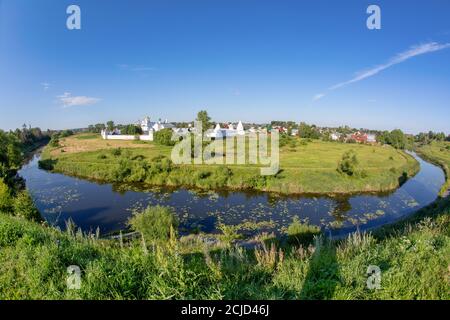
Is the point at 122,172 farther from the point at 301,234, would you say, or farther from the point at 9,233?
the point at 9,233

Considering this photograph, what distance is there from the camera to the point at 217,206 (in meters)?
20.8

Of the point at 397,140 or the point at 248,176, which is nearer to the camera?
the point at 248,176

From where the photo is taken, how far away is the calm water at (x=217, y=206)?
17.6m

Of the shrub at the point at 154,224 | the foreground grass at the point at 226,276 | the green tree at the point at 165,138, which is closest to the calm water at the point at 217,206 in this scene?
the shrub at the point at 154,224

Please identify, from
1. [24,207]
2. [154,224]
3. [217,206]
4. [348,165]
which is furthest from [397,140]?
[24,207]

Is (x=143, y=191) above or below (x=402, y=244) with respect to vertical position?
below

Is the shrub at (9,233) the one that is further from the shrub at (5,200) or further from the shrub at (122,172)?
the shrub at (122,172)

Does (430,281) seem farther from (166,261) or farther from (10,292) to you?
(10,292)

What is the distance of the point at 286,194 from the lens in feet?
80.8

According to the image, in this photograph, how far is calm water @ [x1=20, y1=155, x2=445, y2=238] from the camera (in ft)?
57.7

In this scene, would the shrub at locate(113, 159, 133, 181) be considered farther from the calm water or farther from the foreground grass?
the foreground grass

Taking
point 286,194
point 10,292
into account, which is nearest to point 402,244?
point 10,292
